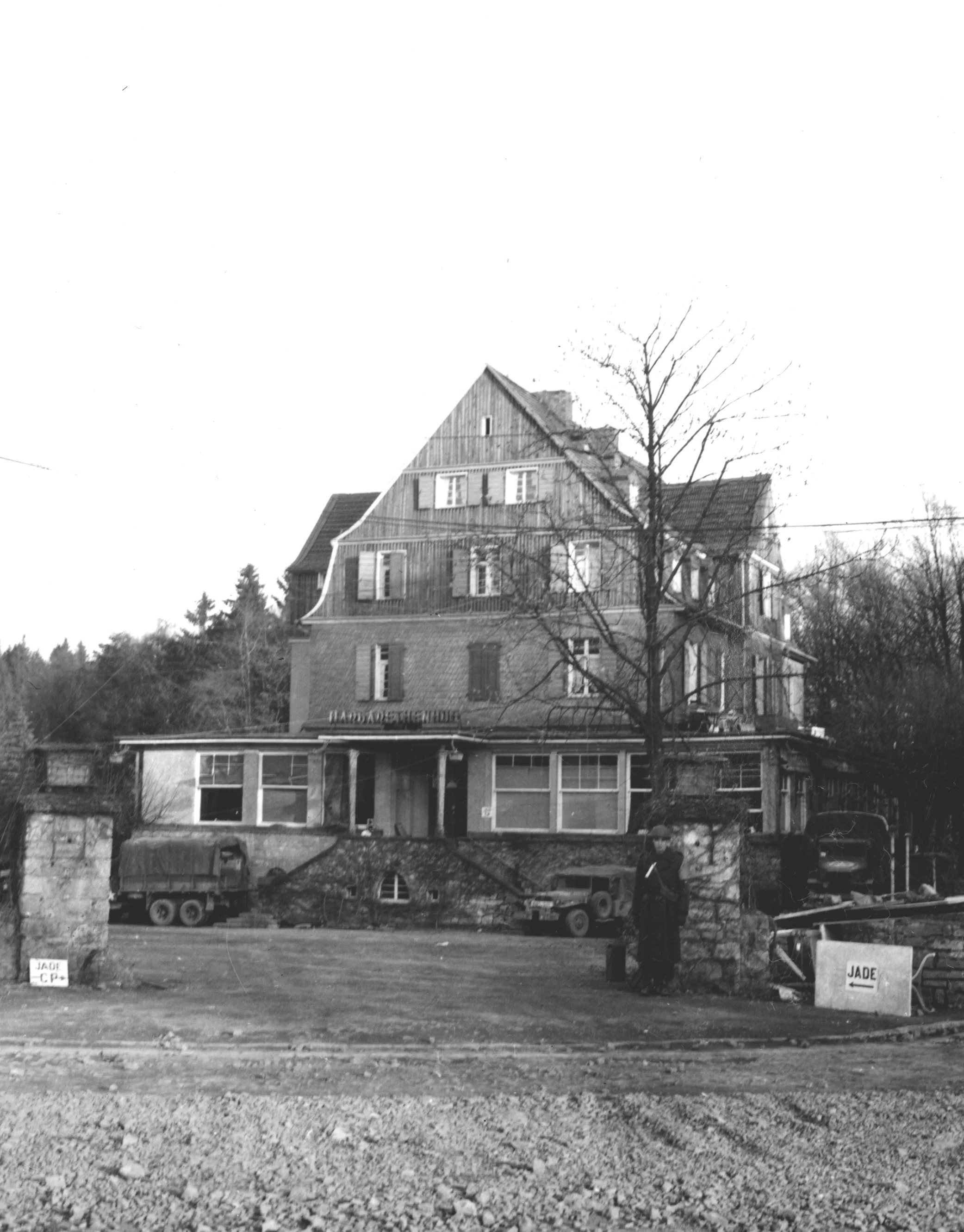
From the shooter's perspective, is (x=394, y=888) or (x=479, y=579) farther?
(x=479, y=579)

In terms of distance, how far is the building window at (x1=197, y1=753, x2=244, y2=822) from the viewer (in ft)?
152

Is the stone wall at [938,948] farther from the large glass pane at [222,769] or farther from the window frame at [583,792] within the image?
the large glass pane at [222,769]

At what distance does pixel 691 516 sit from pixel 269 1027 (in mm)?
27177

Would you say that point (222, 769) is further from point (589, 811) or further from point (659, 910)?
point (659, 910)

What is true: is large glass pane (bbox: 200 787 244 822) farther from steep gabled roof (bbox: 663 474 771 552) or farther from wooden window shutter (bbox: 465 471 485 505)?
steep gabled roof (bbox: 663 474 771 552)

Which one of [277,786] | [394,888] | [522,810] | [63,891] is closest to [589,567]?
[522,810]

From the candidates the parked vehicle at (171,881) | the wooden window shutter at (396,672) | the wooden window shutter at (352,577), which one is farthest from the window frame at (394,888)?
the wooden window shutter at (352,577)

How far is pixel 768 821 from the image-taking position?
41219 mm

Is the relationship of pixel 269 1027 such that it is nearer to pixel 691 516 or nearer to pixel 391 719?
pixel 691 516

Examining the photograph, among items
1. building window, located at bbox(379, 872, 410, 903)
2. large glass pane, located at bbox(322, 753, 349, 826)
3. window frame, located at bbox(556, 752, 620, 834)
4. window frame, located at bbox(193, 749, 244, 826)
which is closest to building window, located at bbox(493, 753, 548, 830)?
window frame, located at bbox(556, 752, 620, 834)

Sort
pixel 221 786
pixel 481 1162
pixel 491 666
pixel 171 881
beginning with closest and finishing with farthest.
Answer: pixel 481 1162 < pixel 171 881 < pixel 221 786 < pixel 491 666

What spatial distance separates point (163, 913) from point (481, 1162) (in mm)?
30315

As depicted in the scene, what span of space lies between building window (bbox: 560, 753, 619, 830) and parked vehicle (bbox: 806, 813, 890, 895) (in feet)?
18.9

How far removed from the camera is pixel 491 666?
4706 cm
